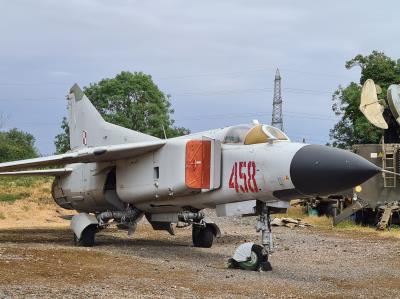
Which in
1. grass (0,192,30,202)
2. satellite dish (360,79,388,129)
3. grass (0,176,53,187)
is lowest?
grass (0,192,30,202)

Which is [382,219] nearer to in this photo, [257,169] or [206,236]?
[206,236]

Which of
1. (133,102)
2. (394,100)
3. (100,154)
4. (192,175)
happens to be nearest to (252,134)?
(192,175)

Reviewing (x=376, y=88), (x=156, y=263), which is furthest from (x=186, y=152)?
(x=376, y=88)

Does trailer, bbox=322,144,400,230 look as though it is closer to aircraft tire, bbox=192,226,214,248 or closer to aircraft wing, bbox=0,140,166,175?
aircraft tire, bbox=192,226,214,248

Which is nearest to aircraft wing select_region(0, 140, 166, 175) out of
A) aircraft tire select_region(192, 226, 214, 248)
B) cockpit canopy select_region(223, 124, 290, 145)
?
cockpit canopy select_region(223, 124, 290, 145)

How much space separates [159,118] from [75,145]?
41967 millimetres

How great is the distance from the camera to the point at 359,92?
125 ft

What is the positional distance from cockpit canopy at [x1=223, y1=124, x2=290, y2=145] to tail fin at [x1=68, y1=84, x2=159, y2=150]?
11.5 feet

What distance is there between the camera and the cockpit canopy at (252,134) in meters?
11.8

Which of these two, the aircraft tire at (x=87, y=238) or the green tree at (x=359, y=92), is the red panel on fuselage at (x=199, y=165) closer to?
the aircraft tire at (x=87, y=238)

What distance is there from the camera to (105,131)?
54.4 feet

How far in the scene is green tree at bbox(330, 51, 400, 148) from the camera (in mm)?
35122

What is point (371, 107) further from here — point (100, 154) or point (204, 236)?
point (100, 154)

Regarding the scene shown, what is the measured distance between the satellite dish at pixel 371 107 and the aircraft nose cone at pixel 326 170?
12.5 m
